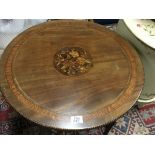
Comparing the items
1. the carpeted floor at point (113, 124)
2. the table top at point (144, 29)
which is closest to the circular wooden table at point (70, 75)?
the table top at point (144, 29)

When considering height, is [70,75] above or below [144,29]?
below

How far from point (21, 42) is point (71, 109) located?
0.43 metres

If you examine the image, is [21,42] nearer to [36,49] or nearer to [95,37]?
[36,49]

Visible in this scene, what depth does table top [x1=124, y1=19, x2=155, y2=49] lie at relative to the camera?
1.19 meters

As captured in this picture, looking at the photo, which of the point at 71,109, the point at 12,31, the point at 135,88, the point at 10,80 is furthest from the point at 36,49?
the point at 12,31

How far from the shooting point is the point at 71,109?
951mm

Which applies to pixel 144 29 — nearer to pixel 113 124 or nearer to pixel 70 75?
pixel 70 75

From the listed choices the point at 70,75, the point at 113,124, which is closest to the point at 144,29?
the point at 70,75

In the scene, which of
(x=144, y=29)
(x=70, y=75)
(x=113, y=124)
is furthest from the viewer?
(x=113, y=124)

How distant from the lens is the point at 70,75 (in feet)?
3.46

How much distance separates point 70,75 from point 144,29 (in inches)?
18.3

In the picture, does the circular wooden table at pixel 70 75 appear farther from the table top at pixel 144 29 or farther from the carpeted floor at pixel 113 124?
the carpeted floor at pixel 113 124

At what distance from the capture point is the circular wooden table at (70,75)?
0.94 metres

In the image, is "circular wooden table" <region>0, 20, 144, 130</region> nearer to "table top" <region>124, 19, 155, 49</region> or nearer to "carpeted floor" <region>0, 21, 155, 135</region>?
"table top" <region>124, 19, 155, 49</region>
